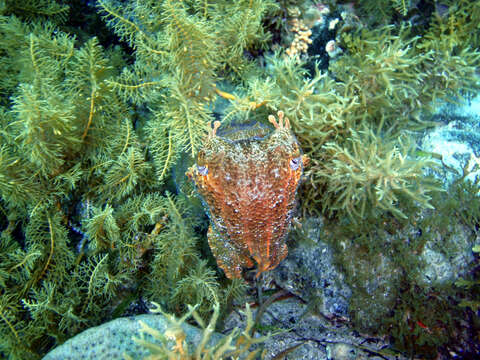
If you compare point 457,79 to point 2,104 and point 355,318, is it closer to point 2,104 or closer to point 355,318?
point 355,318

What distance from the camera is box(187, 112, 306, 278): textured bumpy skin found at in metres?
2.52

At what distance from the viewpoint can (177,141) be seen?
3.19 metres

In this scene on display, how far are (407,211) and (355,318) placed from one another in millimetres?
1431

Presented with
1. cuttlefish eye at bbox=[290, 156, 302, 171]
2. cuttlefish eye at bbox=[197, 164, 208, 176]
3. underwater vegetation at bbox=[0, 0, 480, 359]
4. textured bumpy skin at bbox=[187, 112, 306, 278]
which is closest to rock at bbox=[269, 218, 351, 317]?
underwater vegetation at bbox=[0, 0, 480, 359]

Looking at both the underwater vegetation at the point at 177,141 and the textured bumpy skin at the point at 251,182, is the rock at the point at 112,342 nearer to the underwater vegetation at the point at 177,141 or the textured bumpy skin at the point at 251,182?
the underwater vegetation at the point at 177,141

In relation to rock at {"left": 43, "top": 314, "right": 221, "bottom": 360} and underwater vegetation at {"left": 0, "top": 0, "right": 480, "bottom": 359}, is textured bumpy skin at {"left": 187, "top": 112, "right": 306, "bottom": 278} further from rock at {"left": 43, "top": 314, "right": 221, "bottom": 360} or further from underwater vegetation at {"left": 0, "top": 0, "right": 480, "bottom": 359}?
rock at {"left": 43, "top": 314, "right": 221, "bottom": 360}

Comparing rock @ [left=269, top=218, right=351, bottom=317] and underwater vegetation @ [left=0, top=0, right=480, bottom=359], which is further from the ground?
underwater vegetation @ [left=0, top=0, right=480, bottom=359]

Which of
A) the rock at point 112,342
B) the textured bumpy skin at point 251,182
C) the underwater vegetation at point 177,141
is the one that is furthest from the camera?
the underwater vegetation at point 177,141

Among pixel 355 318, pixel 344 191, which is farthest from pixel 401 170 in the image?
pixel 355 318

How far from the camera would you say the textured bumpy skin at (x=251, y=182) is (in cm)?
252

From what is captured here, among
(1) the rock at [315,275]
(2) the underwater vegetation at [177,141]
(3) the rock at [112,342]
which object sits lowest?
(1) the rock at [315,275]

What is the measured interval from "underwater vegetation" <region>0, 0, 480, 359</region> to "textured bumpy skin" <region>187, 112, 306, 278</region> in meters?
0.51

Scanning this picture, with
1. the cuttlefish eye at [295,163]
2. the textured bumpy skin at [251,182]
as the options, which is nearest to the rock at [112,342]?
the textured bumpy skin at [251,182]

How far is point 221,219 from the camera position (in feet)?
8.98
